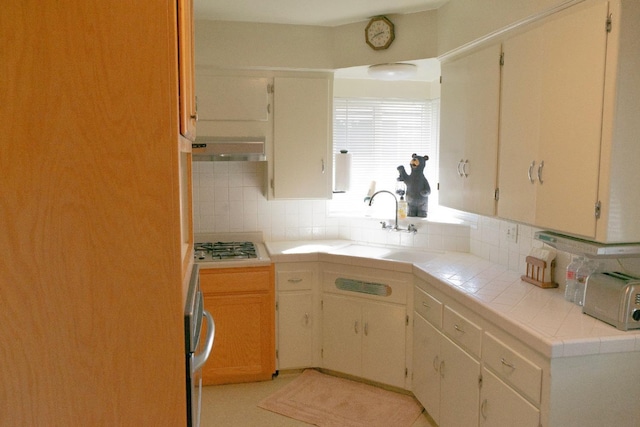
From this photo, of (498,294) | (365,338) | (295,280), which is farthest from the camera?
(295,280)

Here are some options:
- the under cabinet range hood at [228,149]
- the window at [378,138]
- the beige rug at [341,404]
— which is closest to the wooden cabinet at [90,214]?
the beige rug at [341,404]

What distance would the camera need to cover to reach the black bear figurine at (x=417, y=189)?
373 centimetres

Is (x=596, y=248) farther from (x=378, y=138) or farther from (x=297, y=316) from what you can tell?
(x=378, y=138)

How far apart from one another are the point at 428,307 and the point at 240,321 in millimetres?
1246

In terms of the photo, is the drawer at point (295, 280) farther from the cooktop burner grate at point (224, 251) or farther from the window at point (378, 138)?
the window at point (378, 138)

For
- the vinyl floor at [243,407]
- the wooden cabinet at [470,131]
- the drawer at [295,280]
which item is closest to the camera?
the wooden cabinet at [470,131]

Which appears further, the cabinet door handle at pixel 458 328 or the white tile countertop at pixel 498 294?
the cabinet door handle at pixel 458 328

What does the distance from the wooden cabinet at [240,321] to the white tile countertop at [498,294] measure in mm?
234

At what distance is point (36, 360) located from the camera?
1.28 m

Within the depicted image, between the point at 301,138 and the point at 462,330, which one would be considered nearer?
the point at 462,330

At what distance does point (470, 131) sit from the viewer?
290 cm

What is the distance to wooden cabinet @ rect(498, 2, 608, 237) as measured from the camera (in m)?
1.98

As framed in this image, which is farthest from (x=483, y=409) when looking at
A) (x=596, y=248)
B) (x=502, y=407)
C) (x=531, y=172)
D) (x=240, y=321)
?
(x=240, y=321)

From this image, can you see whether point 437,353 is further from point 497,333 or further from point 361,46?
point 361,46
